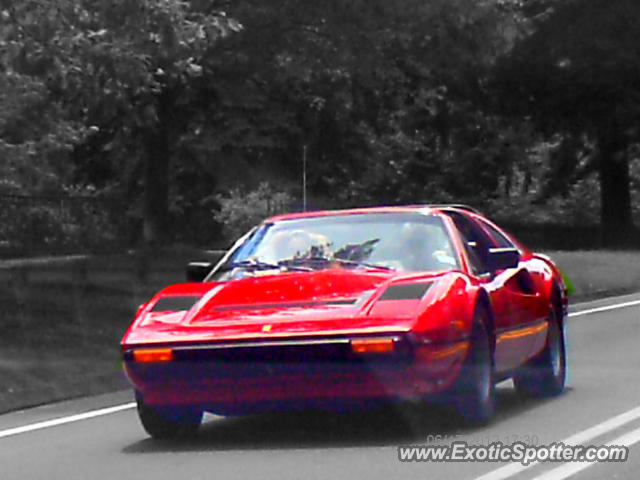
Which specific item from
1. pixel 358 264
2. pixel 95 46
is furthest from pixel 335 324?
pixel 95 46

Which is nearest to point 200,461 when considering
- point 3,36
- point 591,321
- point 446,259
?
point 446,259

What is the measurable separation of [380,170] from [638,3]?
9493 mm

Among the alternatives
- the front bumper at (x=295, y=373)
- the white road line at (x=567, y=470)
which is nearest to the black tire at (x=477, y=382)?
the front bumper at (x=295, y=373)

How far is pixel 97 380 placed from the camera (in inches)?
553

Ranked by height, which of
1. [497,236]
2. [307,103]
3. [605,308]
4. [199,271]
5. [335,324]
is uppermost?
[307,103]

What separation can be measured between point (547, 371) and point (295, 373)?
120 inches

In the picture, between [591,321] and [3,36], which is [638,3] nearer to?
[591,321]

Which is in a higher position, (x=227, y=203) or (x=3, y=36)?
(x=3, y=36)

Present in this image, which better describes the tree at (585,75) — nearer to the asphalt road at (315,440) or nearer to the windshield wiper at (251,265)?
the asphalt road at (315,440)

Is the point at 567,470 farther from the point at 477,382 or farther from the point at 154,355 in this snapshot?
the point at 154,355

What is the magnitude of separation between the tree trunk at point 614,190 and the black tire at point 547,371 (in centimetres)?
3356

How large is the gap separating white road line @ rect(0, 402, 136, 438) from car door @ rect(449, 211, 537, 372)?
2839 millimetres

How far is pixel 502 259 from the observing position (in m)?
10.3

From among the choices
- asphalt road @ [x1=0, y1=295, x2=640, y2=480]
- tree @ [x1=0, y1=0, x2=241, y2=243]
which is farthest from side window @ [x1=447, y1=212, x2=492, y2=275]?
tree @ [x1=0, y1=0, x2=241, y2=243]
